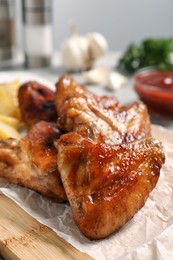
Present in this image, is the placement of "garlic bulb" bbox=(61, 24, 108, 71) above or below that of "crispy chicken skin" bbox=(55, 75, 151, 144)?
below

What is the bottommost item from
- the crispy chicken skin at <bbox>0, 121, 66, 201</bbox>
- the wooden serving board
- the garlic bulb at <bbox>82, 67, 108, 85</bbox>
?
the garlic bulb at <bbox>82, 67, 108, 85</bbox>

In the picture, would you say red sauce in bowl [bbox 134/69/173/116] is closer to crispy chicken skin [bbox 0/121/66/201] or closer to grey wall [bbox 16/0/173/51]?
crispy chicken skin [bbox 0/121/66/201]

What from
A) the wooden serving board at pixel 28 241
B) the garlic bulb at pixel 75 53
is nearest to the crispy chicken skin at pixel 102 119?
the wooden serving board at pixel 28 241

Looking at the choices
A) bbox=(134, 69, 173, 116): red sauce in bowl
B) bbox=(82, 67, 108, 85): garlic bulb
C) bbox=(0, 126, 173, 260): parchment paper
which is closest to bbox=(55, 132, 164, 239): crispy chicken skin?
bbox=(0, 126, 173, 260): parchment paper

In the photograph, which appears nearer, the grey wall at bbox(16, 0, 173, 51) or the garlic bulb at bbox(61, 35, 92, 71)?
the garlic bulb at bbox(61, 35, 92, 71)

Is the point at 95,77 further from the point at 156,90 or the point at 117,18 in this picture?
the point at 117,18

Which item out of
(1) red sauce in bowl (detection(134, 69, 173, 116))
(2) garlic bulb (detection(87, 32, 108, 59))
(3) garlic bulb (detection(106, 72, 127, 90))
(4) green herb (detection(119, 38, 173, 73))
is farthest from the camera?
(2) garlic bulb (detection(87, 32, 108, 59))

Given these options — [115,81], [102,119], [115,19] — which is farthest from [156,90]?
[115,19]

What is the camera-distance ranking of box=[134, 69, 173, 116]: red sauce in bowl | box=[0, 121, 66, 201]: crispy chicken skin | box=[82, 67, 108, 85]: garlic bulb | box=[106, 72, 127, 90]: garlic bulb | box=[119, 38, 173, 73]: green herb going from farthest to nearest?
box=[119, 38, 173, 73]: green herb < box=[82, 67, 108, 85]: garlic bulb < box=[106, 72, 127, 90]: garlic bulb < box=[134, 69, 173, 116]: red sauce in bowl < box=[0, 121, 66, 201]: crispy chicken skin
